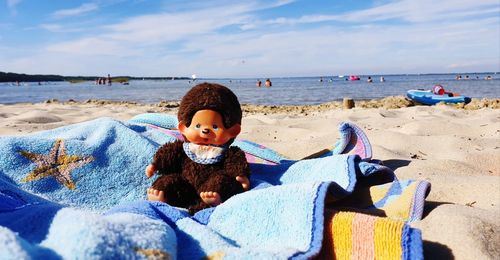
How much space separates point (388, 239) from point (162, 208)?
817mm

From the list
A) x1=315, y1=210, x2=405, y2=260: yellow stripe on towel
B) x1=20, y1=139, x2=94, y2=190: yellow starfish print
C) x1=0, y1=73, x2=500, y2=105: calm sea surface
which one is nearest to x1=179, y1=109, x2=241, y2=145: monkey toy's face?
x1=20, y1=139, x2=94, y2=190: yellow starfish print

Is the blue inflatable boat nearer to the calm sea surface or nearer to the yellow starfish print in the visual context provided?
the calm sea surface

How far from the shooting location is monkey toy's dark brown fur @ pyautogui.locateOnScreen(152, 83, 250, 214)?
206 cm

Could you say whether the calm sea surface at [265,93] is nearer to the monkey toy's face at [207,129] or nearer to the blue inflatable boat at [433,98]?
the blue inflatable boat at [433,98]

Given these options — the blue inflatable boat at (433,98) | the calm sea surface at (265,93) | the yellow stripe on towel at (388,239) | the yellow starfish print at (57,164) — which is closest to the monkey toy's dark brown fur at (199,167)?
the yellow starfish print at (57,164)

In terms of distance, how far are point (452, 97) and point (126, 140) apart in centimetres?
929

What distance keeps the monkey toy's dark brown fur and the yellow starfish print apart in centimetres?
54

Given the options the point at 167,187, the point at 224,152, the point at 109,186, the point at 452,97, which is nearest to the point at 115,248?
the point at 167,187

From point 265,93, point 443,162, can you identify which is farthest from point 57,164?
point 265,93

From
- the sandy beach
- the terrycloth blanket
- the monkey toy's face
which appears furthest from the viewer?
the monkey toy's face

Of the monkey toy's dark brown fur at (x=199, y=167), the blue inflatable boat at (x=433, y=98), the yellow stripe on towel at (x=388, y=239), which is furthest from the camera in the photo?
the blue inflatable boat at (x=433, y=98)

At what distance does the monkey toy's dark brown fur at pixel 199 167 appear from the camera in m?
2.06

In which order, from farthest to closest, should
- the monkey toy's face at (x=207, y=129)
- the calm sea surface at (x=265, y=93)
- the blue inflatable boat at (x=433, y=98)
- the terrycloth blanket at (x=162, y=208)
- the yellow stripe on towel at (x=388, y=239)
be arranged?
the calm sea surface at (x=265, y=93) → the blue inflatable boat at (x=433, y=98) → the monkey toy's face at (x=207, y=129) → the yellow stripe on towel at (x=388, y=239) → the terrycloth blanket at (x=162, y=208)

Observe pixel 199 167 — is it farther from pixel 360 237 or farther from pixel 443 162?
pixel 443 162
